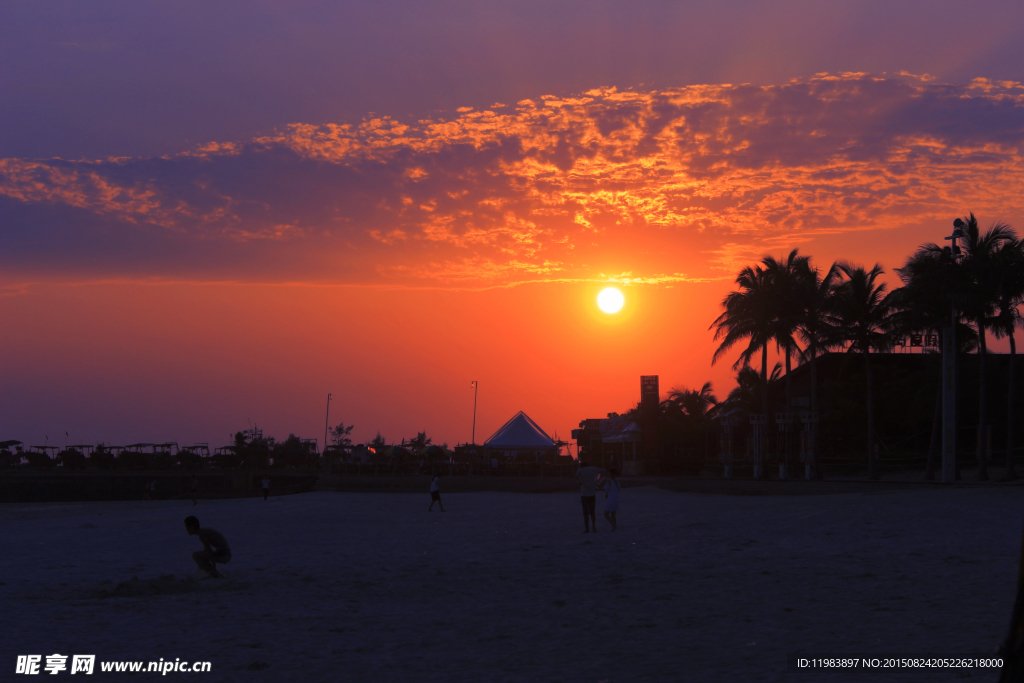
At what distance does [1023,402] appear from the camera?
139 ft

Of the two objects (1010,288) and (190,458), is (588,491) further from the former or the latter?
(190,458)

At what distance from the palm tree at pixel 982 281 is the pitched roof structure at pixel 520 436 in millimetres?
22491

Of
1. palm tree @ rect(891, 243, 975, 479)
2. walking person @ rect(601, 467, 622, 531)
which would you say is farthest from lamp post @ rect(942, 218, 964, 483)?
walking person @ rect(601, 467, 622, 531)

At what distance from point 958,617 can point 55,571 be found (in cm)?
1427

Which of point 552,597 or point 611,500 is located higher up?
point 611,500

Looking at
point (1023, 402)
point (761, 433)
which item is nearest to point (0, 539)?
point (761, 433)

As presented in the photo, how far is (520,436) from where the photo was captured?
157ft

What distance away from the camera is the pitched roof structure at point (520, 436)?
47.0 metres

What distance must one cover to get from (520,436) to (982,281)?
25.7 m

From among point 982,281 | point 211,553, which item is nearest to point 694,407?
point 982,281

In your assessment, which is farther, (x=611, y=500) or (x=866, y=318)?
(x=866, y=318)

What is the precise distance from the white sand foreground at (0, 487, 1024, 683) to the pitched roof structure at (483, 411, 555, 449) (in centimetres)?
2661

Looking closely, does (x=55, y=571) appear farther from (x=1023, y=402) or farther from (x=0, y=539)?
(x=1023, y=402)

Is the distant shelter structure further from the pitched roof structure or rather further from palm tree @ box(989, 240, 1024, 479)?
palm tree @ box(989, 240, 1024, 479)
